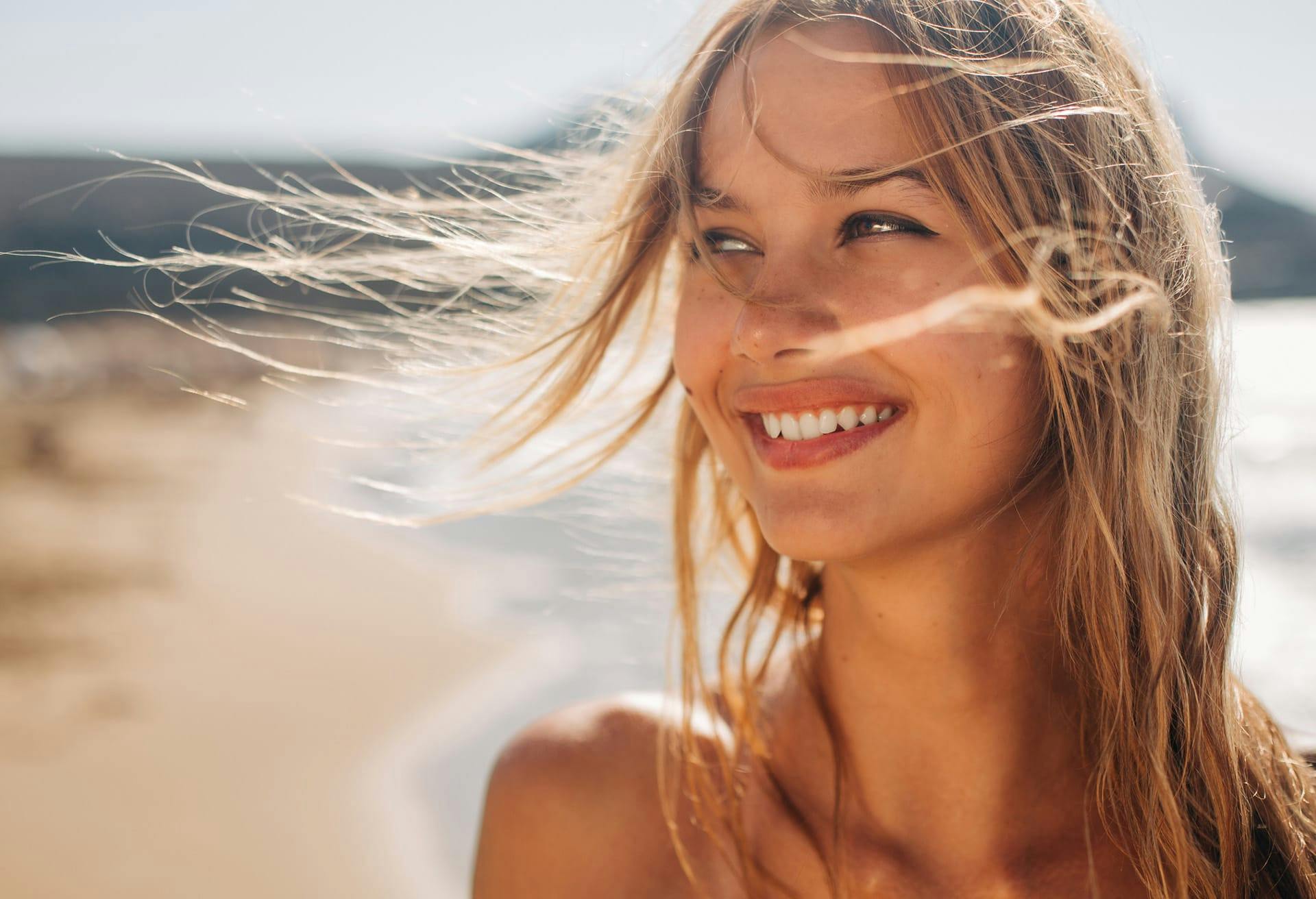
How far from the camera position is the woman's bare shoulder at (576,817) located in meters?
1.78

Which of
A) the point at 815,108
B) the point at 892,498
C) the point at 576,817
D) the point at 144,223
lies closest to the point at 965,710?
the point at 892,498

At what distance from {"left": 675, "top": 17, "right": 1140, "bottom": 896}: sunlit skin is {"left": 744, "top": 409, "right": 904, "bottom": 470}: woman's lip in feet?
0.04

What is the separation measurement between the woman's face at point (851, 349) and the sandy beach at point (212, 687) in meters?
2.81

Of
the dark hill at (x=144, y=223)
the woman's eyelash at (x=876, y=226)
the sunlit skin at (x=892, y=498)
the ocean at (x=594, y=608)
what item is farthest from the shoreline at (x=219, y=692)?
the dark hill at (x=144, y=223)

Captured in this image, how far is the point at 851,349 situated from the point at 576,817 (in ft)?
3.03

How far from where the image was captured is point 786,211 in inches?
59.1

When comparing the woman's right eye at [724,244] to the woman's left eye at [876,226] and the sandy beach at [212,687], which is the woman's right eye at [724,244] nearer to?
the woman's left eye at [876,226]

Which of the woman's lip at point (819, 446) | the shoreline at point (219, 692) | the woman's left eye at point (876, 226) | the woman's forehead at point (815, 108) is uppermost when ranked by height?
the woman's forehead at point (815, 108)

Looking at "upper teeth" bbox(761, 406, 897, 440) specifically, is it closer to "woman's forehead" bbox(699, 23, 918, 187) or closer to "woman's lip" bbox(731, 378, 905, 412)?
"woman's lip" bbox(731, 378, 905, 412)

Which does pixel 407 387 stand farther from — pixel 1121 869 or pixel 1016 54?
pixel 1121 869

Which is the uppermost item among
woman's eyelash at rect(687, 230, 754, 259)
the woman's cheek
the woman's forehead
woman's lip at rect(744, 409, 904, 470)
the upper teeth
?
the woman's forehead

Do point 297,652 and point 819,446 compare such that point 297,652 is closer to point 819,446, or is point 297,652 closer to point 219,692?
point 219,692

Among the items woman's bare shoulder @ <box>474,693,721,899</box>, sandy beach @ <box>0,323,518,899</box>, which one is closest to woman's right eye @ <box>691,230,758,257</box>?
woman's bare shoulder @ <box>474,693,721,899</box>

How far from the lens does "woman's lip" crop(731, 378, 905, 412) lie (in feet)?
4.78
